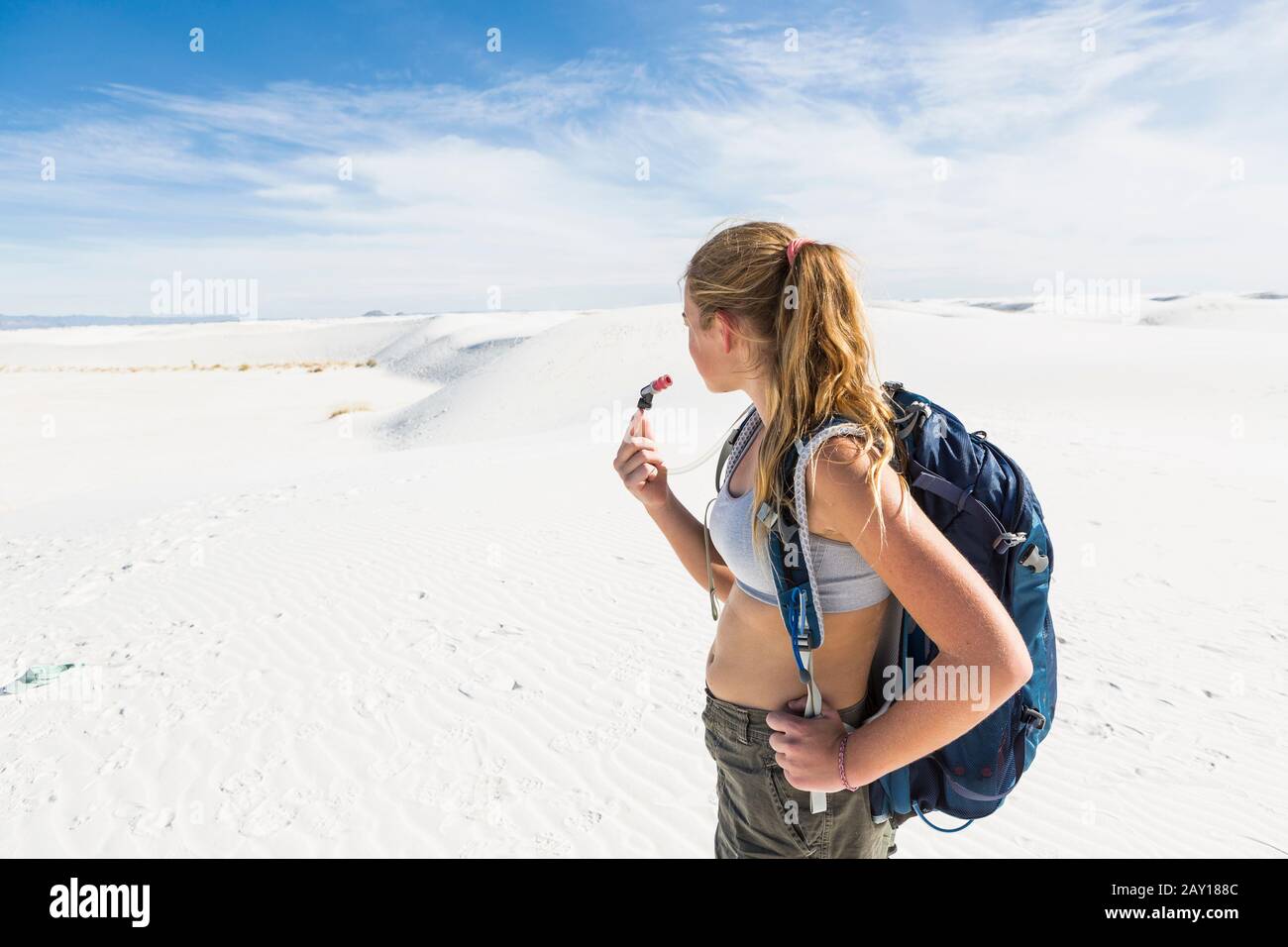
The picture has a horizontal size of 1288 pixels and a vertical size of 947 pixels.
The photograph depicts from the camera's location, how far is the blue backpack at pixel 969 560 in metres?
1.36

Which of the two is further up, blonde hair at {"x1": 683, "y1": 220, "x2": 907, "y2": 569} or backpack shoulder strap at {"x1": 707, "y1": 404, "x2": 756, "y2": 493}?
blonde hair at {"x1": 683, "y1": 220, "x2": 907, "y2": 569}

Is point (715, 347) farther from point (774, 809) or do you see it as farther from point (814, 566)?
point (774, 809)

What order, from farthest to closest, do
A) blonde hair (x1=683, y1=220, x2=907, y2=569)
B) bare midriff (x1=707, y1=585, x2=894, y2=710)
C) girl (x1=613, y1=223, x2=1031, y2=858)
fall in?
bare midriff (x1=707, y1=585, x2=894, y2=710), blonde hair (x1=683, y1=220, x2=907, y2=569), girl (x1=613, y1=223, x2=1031, y2=858)

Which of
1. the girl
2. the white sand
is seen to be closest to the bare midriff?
the girl

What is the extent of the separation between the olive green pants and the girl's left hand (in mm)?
92

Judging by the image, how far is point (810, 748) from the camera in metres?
1.46

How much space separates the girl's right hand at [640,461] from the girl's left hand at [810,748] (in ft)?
2.12

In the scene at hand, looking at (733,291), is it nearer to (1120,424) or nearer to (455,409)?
(1120,424)

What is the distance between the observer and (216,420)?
24.4 m

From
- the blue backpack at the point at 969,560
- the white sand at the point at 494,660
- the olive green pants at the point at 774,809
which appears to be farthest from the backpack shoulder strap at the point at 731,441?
the white sand at the point at 494,660

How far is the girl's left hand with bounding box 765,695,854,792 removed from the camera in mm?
1445

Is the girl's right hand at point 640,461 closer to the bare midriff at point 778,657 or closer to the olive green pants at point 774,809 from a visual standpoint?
the bare midriff at point 778,657

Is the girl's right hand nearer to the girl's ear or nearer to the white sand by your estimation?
the girl's ear
